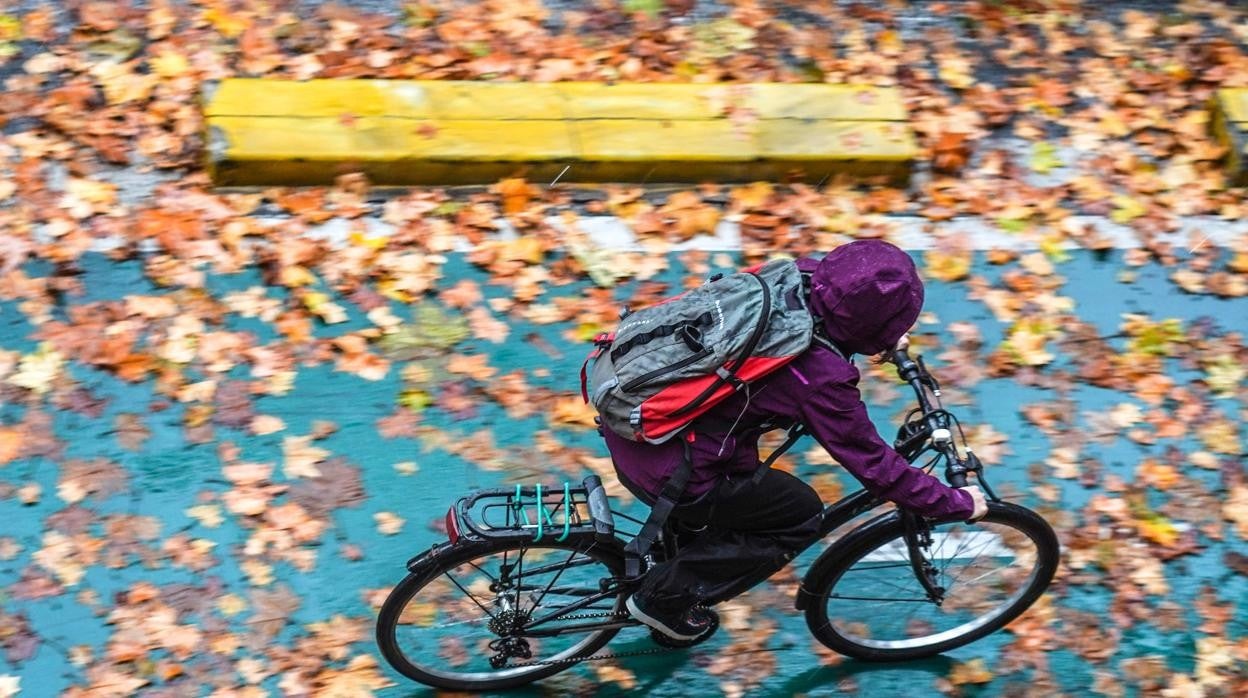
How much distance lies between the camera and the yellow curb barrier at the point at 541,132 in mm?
6492

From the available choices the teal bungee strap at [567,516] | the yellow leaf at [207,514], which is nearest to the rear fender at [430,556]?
the teal bungee strap at [567,516]

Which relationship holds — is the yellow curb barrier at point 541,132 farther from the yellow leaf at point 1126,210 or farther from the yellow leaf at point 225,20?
the yellow leaf at point 1126,210

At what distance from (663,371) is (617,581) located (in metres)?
0.95

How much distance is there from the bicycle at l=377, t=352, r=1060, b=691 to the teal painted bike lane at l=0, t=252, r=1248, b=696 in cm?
14

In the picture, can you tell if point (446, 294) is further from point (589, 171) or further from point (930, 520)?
point (930, 520)

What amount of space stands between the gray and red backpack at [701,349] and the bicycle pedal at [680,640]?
1.01 metres

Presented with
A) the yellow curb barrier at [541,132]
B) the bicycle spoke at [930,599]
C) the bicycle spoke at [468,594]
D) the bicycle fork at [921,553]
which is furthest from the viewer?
the yellow curb barrier at [541,132]

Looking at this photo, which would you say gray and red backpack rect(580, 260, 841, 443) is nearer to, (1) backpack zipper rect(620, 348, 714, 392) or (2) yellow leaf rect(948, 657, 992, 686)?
(1) backpack zipper rect(620, 348, 714, 392)

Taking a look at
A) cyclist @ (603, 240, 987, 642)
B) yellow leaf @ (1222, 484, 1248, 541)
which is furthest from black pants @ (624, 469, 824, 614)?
yellow leaf @ (1222, 484, 1248, 541)

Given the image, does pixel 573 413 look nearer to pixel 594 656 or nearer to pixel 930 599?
pixel 594 656

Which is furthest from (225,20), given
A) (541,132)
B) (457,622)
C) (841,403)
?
(841,403)

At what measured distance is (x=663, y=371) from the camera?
3.86 meters

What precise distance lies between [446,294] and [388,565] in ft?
4.83

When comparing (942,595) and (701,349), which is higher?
(701,349)
